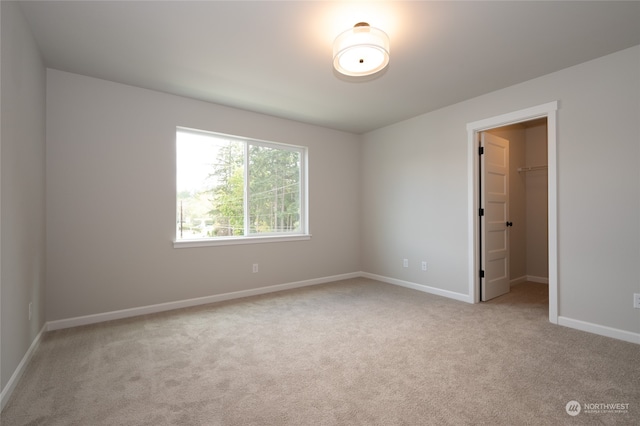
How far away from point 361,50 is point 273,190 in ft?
8.98

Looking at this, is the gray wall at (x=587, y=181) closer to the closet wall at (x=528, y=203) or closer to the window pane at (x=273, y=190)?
the closet wall at (x=528, y=203)

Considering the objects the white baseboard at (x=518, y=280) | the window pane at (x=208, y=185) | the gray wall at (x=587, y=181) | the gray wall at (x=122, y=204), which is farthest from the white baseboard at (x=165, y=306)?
the white baseboard at (x=518, y=280)

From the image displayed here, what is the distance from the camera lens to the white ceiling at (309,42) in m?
2.19

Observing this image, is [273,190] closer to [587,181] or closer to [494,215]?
[494,215]

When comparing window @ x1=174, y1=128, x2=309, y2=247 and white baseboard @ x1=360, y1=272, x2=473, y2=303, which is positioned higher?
window @ x1=174, y1=128, x2=309, y2=247

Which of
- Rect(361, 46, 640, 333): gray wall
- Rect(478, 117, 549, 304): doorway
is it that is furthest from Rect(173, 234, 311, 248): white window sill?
Rect(478, 117, 549, 304): doorway

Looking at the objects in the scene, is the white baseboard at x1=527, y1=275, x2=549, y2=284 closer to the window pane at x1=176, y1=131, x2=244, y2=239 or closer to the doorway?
the doorway

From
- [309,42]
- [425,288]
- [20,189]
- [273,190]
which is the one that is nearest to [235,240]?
[273,190]

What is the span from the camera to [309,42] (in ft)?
8.49

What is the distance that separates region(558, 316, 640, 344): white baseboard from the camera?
2672mm

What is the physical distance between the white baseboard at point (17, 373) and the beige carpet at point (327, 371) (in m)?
0.05

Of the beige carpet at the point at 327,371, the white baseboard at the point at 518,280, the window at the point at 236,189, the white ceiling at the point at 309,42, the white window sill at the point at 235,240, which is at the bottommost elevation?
the beige carpet at the point at 327,371

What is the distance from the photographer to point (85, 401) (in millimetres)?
1868

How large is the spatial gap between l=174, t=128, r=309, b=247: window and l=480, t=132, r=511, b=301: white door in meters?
2.58
